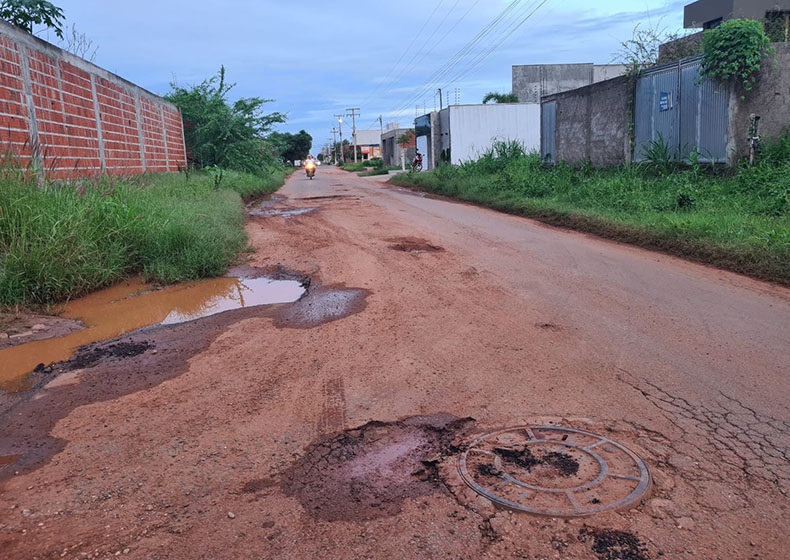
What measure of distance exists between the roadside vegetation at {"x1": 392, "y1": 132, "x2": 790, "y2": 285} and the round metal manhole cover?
5.04 meters

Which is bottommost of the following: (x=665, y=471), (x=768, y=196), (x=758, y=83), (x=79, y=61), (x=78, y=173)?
(x=665, y=471)

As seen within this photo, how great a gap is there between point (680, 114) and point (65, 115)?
41.3 feet

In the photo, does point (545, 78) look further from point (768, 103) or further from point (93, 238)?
point (93, 238)

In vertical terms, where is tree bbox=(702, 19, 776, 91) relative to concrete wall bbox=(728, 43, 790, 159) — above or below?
above

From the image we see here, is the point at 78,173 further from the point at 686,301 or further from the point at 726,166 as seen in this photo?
the point at 726,166

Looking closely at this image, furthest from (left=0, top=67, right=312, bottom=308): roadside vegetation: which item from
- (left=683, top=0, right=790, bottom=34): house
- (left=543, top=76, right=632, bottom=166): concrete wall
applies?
(left=683, top=0, right=790, bottom=34): house

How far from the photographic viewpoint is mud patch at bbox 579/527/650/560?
2359mm

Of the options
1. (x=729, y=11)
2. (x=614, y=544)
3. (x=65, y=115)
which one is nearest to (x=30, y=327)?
(x=614, y=544)

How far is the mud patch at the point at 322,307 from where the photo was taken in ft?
18.7

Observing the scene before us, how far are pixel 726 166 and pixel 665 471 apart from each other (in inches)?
443

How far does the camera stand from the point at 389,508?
271 centimetres

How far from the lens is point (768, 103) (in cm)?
1164

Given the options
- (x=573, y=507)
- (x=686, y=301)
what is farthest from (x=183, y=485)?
(x=686, y=301)

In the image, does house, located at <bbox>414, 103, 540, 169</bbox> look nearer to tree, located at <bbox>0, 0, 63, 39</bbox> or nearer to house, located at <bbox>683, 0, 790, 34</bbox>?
house, located at <bbox>683, 0, 790, 34</bbox>
